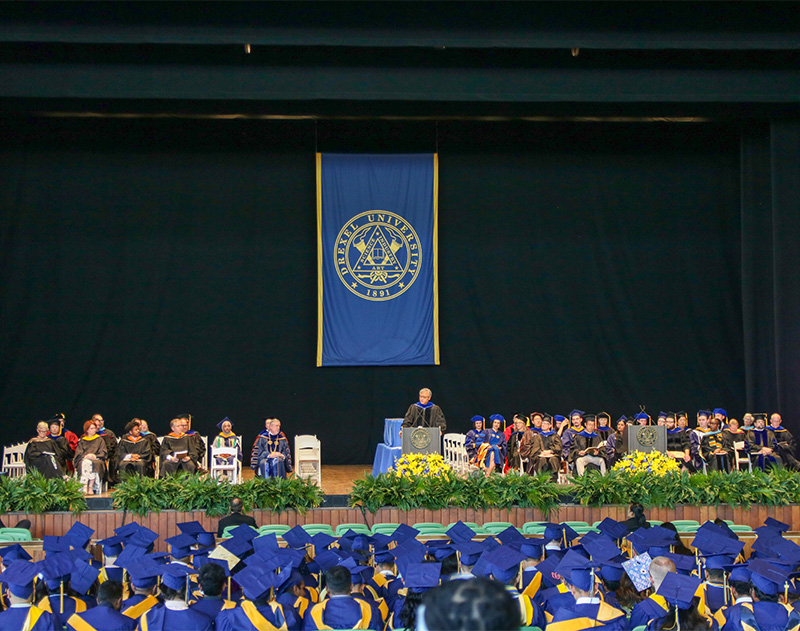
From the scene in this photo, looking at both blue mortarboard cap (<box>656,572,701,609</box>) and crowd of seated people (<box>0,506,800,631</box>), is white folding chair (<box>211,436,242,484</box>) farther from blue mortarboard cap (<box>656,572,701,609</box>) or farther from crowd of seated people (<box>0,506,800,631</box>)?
blue mortarboard cap (<box>656,572,701,609</box>)

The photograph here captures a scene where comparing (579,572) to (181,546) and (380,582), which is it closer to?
(380,582)

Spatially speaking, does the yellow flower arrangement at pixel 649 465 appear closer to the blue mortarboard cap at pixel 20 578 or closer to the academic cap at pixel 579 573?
the academic cap at pixel 579 573

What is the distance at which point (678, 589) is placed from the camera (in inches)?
155

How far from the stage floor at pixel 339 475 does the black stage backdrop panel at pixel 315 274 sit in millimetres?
328

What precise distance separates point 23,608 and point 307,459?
620 centimetres

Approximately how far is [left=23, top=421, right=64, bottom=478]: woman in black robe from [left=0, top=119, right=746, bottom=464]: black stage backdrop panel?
207 cm

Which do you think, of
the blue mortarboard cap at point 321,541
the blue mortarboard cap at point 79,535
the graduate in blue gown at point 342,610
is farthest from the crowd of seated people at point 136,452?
the graduate in blue gown at point 342,610

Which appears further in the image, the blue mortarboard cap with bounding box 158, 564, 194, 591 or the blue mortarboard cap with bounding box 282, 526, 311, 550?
the blue mortarboard cap with bounding box 282, 526, 311, 550

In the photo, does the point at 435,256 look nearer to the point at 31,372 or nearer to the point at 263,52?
the point at 263,52

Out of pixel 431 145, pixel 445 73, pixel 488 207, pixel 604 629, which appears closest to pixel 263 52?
pixel 445 73

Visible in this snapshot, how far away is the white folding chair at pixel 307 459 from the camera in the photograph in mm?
10391

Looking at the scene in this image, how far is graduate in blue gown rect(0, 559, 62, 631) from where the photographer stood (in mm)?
4074

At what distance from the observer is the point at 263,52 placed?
427 inches

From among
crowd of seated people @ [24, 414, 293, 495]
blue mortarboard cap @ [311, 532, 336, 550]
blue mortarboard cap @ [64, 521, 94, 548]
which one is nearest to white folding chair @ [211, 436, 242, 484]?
crowd of seated people @ [24, 414, 293, 495]
